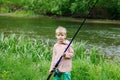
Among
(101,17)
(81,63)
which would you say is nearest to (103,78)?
(81,63)

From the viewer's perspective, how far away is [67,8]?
2141 inches

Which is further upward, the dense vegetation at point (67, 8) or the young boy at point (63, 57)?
the young boy at point (63, 57)

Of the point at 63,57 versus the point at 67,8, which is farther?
the point at 67,8

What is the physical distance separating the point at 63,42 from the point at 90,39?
21.1m

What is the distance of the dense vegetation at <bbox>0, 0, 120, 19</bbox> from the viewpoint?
52406mm

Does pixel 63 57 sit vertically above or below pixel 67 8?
above

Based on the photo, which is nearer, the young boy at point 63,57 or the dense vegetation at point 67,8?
the young boy at point 63,57

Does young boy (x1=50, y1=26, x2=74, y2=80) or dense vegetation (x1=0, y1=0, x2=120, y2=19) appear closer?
young boy (x1=50, y1=26, x2=74, y2=80)

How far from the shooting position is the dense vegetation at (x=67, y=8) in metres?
52.4

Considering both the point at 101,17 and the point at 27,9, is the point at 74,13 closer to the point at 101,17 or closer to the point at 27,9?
the point at 101,17

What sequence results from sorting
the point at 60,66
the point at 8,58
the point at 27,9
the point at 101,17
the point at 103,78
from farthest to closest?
the point at 27,9 < the point at 101,17 < the point at 8,58 < the point at 103,78 < the point at 60,66

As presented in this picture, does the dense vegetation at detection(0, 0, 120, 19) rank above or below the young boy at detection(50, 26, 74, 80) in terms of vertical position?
below

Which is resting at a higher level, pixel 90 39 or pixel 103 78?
pixel 103 78

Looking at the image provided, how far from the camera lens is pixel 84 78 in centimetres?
915
